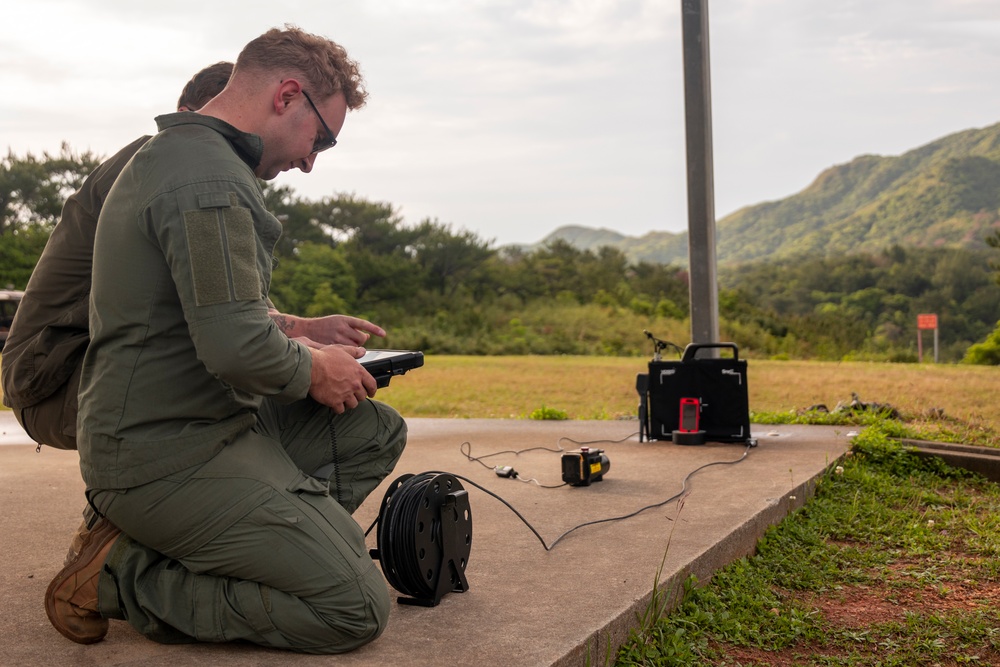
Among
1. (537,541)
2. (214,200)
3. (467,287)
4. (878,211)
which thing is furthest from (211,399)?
(878,211)

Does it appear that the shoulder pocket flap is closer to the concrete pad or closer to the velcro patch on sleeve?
the velcro patch on sleeve

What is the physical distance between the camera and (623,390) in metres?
12.7

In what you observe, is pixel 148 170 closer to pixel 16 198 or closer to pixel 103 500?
pixel 103 500

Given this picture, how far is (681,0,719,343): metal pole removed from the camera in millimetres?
6027

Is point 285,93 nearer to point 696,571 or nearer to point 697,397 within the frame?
point 696,571

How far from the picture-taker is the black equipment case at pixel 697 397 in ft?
17.7

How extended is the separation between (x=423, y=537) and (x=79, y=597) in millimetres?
836

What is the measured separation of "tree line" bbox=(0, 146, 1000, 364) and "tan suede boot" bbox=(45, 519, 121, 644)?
78.3 feet

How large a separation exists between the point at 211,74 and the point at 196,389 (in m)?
1.25

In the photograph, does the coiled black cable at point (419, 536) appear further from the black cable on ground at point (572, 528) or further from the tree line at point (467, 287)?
the tree line at point (467, 287)

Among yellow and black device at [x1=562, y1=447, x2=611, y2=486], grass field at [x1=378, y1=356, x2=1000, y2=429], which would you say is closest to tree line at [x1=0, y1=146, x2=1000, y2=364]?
grass field at [x1=378, y1=356, x2=1000, y2=429]

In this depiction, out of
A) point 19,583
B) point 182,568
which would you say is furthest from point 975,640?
point 19,583

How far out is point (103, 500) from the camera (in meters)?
2.15

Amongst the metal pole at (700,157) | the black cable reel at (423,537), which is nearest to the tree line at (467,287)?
the metal pole at (700,157)
